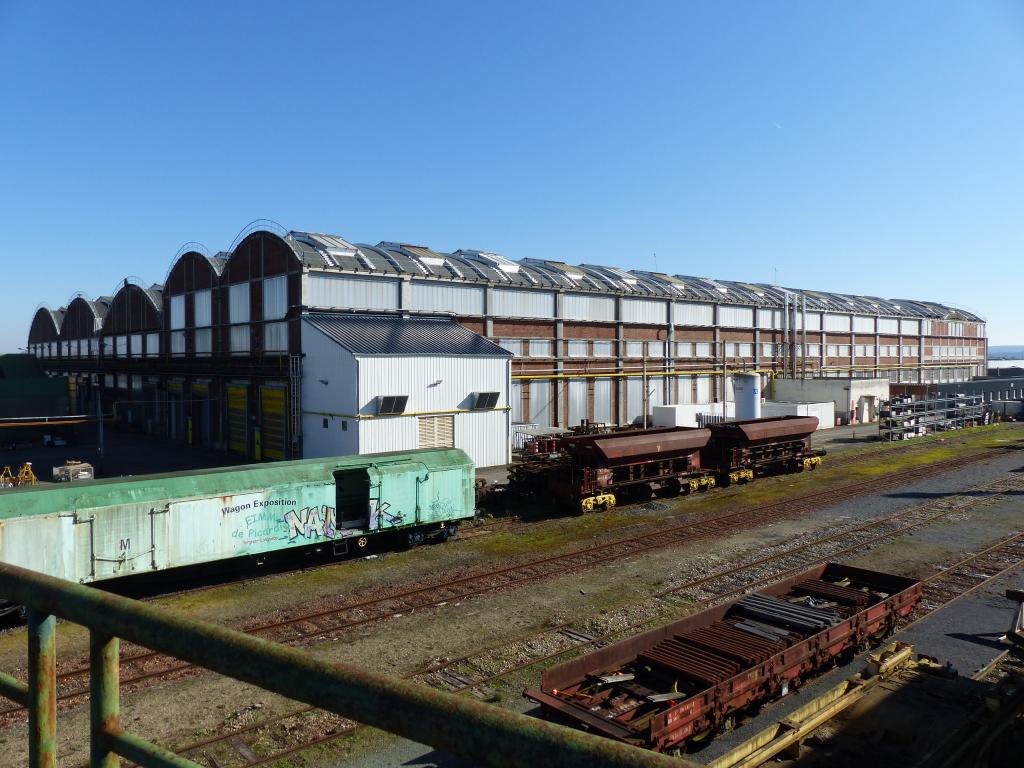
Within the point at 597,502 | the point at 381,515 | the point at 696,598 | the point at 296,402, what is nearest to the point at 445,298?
the point at 296,402

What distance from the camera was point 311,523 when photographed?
19359mm

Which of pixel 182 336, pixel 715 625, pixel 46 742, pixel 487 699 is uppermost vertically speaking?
pixel 182 336

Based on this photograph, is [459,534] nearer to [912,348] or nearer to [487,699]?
[487,699]

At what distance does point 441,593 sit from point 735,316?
46907 millimetres

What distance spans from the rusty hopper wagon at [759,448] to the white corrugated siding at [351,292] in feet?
58.7

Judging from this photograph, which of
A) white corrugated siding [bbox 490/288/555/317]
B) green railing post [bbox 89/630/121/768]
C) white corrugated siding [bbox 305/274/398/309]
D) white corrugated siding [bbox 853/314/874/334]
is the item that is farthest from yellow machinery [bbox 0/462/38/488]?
white corrugated siding [bbox 853/314/874/334]

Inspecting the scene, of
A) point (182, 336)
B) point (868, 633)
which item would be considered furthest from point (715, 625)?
point (182, 336)

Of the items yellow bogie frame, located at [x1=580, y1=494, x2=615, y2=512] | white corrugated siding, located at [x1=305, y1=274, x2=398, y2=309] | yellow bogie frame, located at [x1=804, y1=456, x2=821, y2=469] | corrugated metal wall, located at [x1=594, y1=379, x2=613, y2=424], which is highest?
white corrugated siding, located at [x1=305, y1=274, x2=398, y2=309]

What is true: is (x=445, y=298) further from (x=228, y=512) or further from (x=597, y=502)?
(x=228, y=512)

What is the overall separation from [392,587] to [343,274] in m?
Answer: 20.5

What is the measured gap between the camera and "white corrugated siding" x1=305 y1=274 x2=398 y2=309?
1337 inches

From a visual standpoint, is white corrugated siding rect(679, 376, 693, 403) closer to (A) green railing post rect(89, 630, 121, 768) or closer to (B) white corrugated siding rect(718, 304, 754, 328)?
(B) white corrugated siding rect(718, 304, 754, 328)

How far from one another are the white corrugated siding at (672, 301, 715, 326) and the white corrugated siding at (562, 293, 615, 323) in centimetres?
703

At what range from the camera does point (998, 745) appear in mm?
9766
